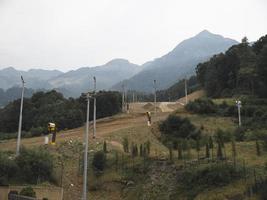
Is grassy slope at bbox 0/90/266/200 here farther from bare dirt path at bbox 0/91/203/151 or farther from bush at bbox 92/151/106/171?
bare dirt path at bbox 0/91/203/151

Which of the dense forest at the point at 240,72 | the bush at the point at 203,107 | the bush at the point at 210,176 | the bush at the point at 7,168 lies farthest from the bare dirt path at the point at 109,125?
the bush at the point at 210,176

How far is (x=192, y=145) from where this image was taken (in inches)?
1594

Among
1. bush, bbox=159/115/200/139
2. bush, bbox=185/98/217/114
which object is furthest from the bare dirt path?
bush, bbox=159/115/200/139

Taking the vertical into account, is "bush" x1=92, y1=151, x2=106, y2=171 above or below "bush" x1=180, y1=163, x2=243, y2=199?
above

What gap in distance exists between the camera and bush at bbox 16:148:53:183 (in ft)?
105

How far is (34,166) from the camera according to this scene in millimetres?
32281

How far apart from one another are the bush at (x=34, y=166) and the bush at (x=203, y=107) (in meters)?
30.6

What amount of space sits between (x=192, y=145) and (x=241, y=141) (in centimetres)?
586

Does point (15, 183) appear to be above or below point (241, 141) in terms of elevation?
below

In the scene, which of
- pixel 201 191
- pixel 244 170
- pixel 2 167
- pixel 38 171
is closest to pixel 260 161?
pixel 244 170

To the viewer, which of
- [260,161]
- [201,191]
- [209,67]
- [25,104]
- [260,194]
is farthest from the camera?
[209,67]

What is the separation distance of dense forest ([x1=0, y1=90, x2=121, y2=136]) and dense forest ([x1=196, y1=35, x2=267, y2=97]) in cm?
1969

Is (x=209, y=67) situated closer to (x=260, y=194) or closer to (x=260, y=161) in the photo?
(x=260, y=161)

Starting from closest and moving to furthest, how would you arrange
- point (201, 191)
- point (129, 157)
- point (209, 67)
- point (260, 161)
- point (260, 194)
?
point (260, 194), point (201, 191), point (260, 161), point (129, 157), point (209, 67)
